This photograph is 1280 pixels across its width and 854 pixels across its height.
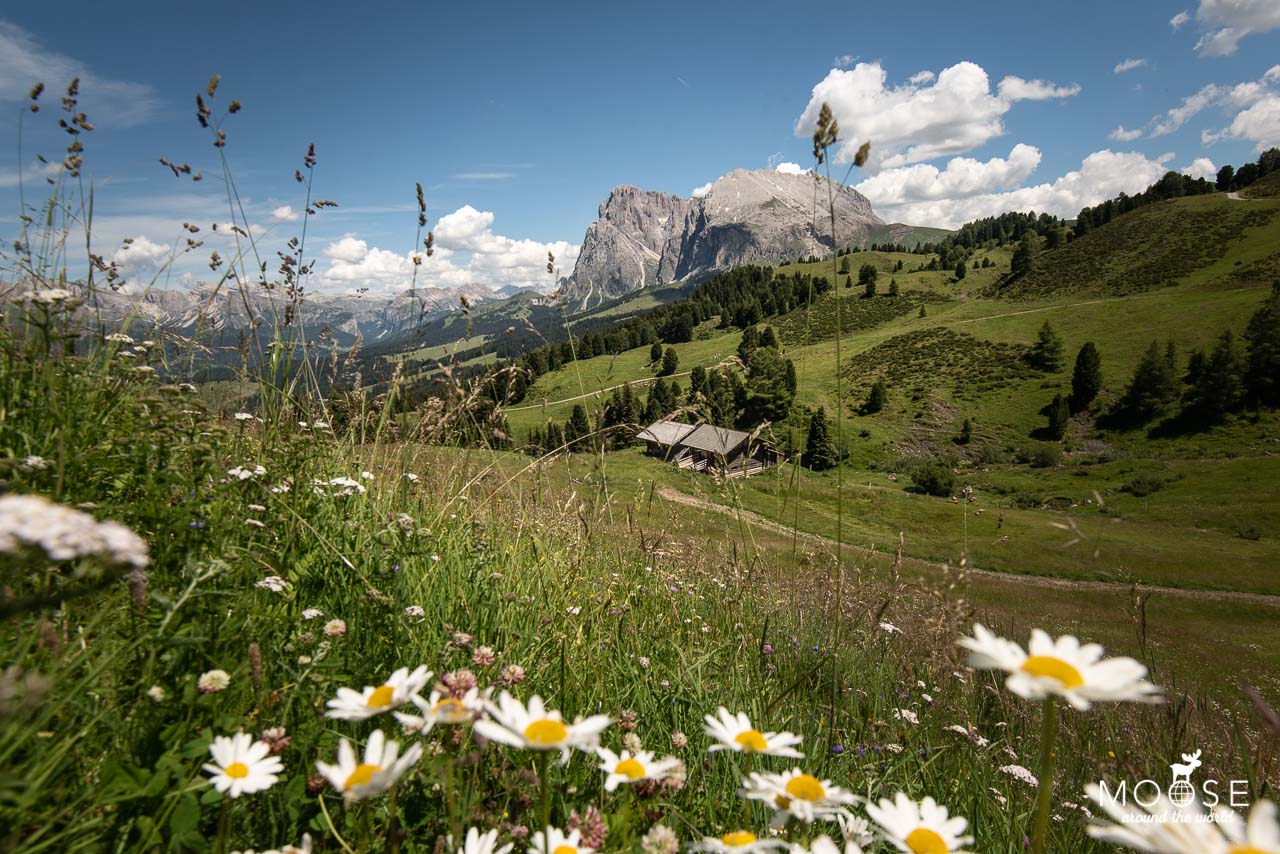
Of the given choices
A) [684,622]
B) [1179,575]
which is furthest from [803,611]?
[1179,575]

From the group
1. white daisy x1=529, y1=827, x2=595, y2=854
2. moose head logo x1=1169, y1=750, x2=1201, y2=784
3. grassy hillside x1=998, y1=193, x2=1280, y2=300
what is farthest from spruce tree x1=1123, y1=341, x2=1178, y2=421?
white daisy x1=529, y1=827, x2=595, y2=854

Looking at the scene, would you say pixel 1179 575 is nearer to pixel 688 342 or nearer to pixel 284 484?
pixel 284 484

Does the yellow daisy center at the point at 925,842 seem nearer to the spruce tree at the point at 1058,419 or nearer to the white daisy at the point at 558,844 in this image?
the white daisy at the point at 558,844

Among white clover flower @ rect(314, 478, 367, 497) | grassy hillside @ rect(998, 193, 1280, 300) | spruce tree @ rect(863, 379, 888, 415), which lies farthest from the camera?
grassy hillside @ rect(998, 193, 1280, 300)

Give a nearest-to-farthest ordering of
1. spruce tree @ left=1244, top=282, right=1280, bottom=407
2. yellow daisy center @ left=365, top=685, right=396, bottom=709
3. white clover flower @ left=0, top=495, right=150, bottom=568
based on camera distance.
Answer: white clover flower @ left=0, top=495, right=150, bottom=568, yellow daisy center @ left=365, top=685, right=396, bottom=709, spruce tree @ left=1244, top=282, right=1280, bottom=407

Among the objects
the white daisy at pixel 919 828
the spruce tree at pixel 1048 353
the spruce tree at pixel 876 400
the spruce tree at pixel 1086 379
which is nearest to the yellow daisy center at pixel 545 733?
the white daisy at pixel 919 828

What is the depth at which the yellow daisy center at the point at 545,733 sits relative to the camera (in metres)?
1.12

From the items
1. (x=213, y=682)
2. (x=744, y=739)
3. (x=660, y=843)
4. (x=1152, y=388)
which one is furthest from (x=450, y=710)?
(x=1152, y=388)

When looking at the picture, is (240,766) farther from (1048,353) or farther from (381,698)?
(1048,353)

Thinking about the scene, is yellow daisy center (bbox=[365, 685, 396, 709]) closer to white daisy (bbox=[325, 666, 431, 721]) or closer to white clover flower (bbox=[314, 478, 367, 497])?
white daisy (bbox=[325, 666, 431, 721])

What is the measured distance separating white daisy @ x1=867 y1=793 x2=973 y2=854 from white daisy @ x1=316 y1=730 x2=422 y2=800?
Result: 0.88 meters

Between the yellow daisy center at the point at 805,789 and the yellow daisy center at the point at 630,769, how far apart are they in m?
0.33

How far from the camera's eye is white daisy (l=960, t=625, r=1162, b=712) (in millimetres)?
1001

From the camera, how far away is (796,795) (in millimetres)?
1244
